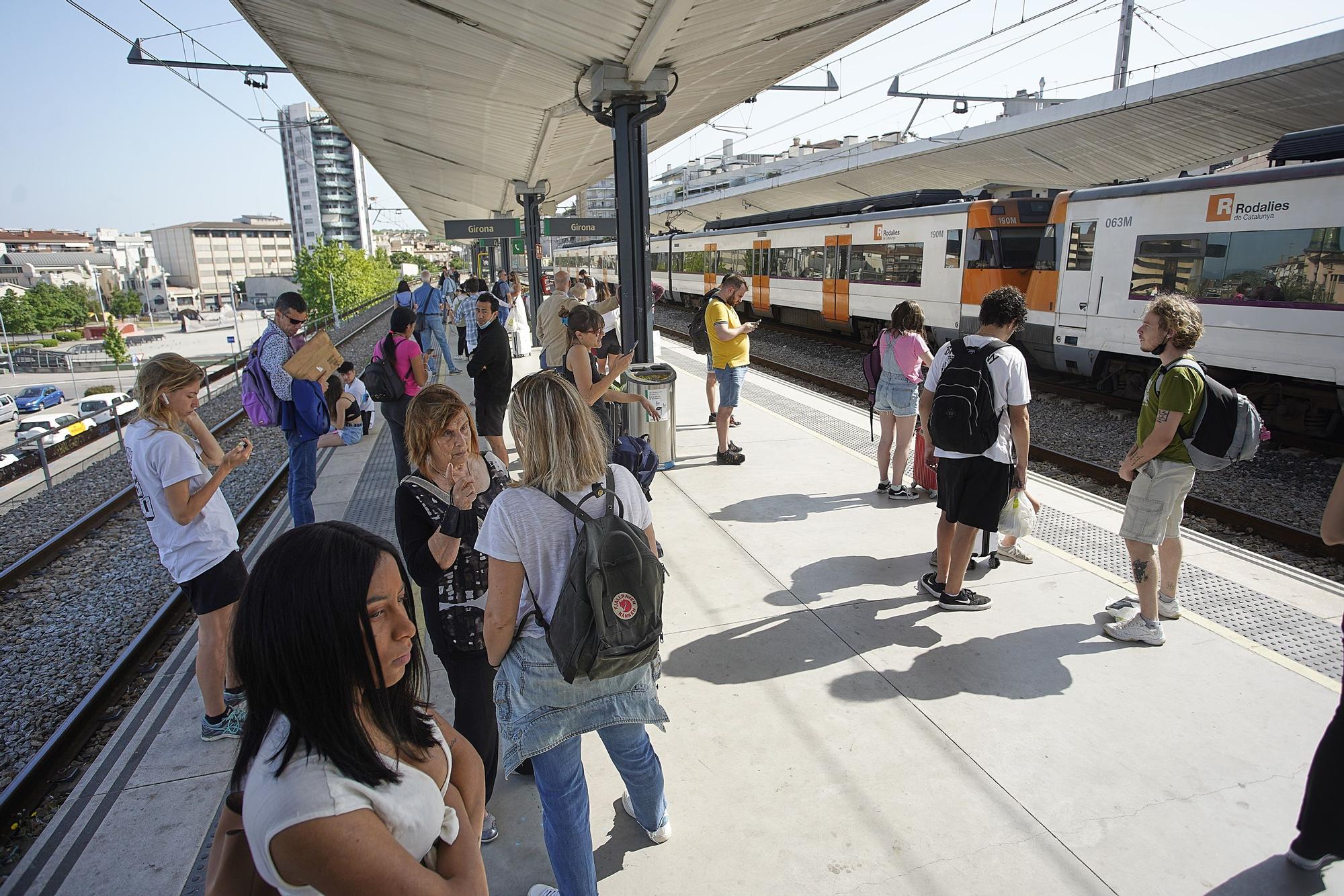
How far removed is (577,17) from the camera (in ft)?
17.0

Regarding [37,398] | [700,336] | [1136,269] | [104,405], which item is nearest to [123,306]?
[37,398]

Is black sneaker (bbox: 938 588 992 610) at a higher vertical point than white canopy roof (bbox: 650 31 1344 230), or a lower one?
lower

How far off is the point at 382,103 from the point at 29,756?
24.9 ft

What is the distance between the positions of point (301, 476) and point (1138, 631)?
5.24m

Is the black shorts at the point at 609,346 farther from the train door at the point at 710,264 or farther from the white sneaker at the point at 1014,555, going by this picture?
the train door at the point at 710,264

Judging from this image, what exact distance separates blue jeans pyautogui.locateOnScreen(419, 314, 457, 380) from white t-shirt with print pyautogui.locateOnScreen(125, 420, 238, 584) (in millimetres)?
7266

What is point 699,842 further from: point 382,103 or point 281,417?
point 382,103

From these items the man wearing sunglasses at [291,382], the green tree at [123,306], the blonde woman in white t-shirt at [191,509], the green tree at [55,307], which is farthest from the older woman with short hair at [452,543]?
the green tree at [123,306]

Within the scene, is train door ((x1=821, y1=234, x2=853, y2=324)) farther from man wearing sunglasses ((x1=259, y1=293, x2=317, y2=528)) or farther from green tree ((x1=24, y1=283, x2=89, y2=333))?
green tree ((x1=24, y1=283, x2=89, y2=333))

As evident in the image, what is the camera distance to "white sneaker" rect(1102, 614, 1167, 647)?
4.06m

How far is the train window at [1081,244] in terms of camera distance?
1132cm

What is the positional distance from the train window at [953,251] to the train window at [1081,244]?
2695 millimetres

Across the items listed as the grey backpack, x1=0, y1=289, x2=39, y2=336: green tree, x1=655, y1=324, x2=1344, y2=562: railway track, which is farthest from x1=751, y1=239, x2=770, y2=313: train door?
x1=0, y1=289, x2=39, y2=336: green tree

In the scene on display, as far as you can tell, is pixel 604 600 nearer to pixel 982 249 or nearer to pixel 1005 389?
pixel 1005 389
